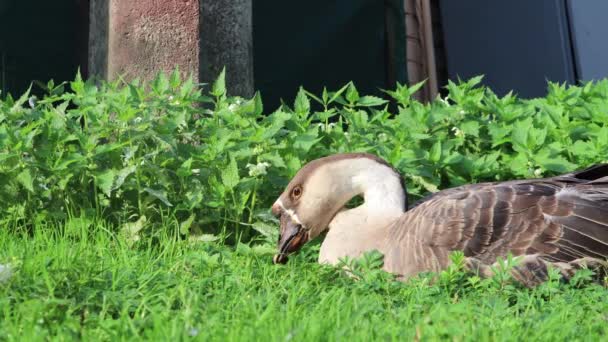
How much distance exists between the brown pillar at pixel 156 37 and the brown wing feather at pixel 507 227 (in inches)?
102

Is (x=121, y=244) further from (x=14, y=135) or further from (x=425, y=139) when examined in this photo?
(x=425, y=139)

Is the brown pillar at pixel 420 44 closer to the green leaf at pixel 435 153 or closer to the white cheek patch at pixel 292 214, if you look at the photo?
the green leaf at pixel 435 153

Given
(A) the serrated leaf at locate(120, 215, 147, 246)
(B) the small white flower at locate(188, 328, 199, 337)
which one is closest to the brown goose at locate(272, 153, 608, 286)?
(A) the serrated leaf at locate(120, 215, 147, 246)

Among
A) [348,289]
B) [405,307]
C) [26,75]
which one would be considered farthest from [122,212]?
[26,75]

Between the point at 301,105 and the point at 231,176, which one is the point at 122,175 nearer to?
the point at 231,176

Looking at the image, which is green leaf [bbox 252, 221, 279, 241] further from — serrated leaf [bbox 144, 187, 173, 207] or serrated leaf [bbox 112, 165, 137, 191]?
serrated leaf [bbox 112, 165, 137, 191]

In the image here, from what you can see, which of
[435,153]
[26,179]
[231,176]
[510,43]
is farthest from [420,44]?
[26,179]

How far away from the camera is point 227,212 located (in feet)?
18.5

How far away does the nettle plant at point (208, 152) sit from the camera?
5.52m

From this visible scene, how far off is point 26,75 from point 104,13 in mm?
1994

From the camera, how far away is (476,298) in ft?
14.1

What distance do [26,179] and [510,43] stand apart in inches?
219

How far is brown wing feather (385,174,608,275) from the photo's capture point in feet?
15.2

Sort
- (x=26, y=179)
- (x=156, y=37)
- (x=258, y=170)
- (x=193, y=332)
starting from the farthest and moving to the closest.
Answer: (x=156, y=37) → (x=258, y=170) → (x=26, y=179) → (x=193, y=332)
